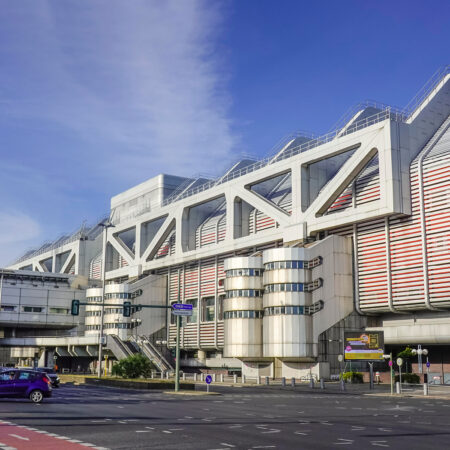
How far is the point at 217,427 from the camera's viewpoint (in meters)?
20.5

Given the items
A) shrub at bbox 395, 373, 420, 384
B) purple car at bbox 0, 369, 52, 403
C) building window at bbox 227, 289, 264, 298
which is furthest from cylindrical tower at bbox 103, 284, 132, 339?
purple car at bbox 0, 369, 52, 403

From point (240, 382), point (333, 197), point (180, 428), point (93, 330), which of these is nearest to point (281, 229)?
point (333, 197)

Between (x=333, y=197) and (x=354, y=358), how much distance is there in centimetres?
1673

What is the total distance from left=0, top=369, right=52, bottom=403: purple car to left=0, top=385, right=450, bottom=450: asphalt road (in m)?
1.10

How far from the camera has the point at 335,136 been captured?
66.1 m

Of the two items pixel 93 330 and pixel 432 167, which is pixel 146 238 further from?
pixel 432 167

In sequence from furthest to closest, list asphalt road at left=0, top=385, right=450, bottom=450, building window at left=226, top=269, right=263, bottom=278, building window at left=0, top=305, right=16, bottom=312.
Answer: building window at left=0, top=305, right=16, bottom=312 < building window at left=226, top=269, right=263, bottom=278 < asphalt road at left=0, top=385, right=450, bottom=450

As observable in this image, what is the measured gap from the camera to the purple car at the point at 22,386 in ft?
102

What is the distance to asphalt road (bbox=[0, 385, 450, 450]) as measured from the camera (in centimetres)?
1628

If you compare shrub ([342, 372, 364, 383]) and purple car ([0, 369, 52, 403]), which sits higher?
purple car ([0, 369, 52, 403])

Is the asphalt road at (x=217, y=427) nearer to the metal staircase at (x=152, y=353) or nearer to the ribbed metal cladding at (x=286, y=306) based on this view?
the ribbed metal cladding at (x=286, y=306)

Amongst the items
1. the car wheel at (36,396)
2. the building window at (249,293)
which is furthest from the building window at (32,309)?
the car wheel at (36,396)

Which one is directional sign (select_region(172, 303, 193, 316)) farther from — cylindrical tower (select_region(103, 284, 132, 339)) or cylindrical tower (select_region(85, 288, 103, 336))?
cylindrical tower (select_region(85, 288, 103, 336))

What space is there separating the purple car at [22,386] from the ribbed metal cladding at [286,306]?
113 feet
